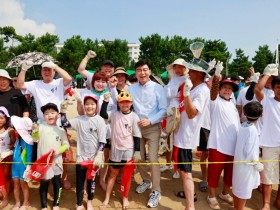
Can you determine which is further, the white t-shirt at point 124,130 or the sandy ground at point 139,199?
the sandy ground at point 139,199

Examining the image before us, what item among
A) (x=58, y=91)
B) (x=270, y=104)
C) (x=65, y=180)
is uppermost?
(x=58, y=91)

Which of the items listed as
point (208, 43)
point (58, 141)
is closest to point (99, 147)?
point (58, 141)

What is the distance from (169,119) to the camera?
3.59m

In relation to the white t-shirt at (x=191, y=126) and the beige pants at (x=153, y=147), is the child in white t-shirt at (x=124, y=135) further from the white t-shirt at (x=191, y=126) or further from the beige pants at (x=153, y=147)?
the white t-shirt at (x=191, y=126)

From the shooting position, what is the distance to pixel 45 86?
3867 mm

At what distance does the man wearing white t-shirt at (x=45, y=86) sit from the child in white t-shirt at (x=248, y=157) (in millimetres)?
2727

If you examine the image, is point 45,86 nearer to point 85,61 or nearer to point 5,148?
point 85,61

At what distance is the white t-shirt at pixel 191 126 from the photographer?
3312 mm

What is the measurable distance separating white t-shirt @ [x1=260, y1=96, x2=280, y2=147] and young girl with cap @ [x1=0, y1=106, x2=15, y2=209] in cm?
381

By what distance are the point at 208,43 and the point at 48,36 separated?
21930 mm

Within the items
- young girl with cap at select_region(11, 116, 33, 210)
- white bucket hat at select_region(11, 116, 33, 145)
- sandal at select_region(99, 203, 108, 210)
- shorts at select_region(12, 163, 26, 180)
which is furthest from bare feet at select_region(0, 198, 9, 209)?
sandal at select_region(99, 203, 108, 210)

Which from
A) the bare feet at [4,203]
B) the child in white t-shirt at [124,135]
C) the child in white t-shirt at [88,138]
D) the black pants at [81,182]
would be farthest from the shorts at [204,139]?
Result: the bare feet at [4,203]

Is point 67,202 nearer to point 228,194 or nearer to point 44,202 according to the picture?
point 44,202

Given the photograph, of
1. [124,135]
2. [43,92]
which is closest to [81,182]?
[124,135]
